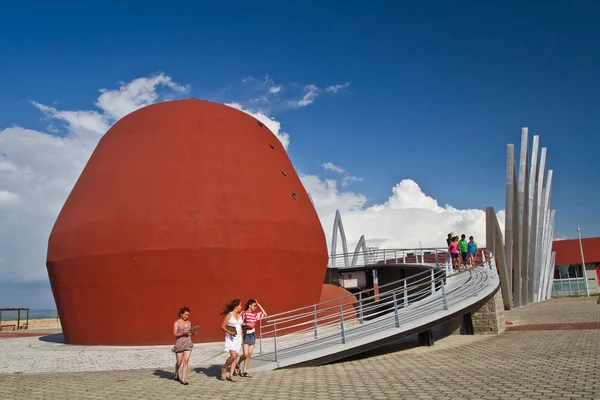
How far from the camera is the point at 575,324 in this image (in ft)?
49.3

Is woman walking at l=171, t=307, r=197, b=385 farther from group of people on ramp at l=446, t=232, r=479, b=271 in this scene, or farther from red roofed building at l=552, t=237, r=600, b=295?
red roofed building at l=552, t=237, r=600, b=295

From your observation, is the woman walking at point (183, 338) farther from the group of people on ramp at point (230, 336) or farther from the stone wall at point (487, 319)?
the stone wall at point (487, 319)

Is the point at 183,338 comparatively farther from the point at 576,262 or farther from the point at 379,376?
the point at 576,262

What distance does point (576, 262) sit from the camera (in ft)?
151

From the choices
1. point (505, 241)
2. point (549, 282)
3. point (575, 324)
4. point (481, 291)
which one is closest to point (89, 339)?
point (481, 291)

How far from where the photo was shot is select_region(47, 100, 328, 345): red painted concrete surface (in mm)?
13336

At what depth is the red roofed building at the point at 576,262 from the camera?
139ft

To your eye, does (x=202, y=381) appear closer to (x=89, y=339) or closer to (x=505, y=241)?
(x=89, y=339)

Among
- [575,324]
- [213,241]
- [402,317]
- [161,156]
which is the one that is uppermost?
[161,156]

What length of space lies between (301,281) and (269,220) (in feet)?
7.56

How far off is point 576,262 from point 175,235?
45.2 meters

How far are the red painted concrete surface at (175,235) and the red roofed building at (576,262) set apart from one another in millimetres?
35735

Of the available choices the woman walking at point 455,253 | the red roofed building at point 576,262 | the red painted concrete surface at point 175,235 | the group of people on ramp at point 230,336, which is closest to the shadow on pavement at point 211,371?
the group of people on ramp at point 230,336

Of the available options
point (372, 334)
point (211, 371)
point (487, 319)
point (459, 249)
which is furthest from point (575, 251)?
point (211, 371)
